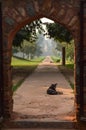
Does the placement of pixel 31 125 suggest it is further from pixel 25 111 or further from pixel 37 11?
pixel 37 11

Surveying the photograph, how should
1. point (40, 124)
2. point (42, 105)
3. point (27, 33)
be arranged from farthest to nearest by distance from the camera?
point (27, 33) → point (42, 105) → point (40, 124)

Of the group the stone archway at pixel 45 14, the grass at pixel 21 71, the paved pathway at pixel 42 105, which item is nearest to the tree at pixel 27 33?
the grass at pixel 21 71

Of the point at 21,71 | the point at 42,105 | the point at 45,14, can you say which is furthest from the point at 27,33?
the point at 45,14

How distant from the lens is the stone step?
948 cm

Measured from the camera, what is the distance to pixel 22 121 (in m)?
9.62

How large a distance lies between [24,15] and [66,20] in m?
1.07

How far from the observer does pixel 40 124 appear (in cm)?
955

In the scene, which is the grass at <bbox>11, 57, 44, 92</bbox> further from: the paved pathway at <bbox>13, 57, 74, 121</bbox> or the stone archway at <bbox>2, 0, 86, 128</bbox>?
the stone archway at <bbox>2, 0, 86, 128</bbox>

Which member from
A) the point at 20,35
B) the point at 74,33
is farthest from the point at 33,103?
the point at 20,35

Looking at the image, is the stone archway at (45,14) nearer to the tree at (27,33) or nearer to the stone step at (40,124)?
the stone step at (40,124)

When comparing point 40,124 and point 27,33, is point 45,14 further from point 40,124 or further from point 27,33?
point 27,33

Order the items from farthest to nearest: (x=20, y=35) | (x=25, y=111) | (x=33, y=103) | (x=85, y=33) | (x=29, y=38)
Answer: (x=29, y=38) → (x=20, y=35) → (x=33, y=103) → (x=25, y=111) → (x=85, y=33)

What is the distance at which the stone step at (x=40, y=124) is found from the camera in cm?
948

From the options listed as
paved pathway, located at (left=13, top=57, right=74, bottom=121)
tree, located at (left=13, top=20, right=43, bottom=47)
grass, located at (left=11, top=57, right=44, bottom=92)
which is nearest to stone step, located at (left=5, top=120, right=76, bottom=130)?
paved pathway, located at (left=13, top=57, right=74, bottom=121)
